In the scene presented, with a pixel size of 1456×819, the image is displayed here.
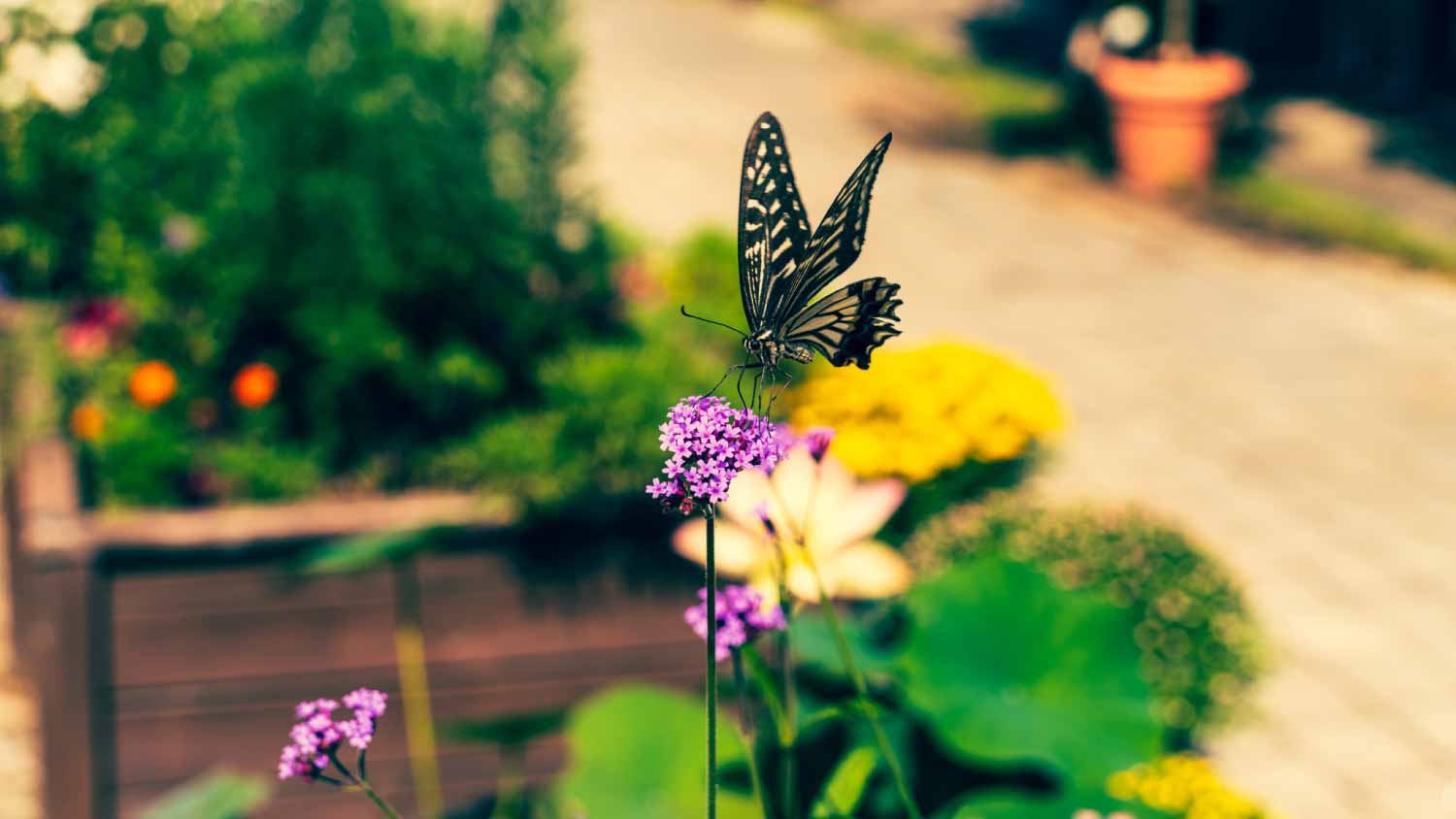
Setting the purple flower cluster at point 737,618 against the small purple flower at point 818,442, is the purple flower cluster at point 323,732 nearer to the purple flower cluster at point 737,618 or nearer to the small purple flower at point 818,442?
the purple flower cluster at point 737,618

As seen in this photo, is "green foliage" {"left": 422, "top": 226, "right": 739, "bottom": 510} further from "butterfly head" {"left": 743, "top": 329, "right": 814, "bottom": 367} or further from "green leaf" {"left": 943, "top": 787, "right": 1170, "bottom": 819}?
"butterfly head" {"left": 743, "top": 329, "right": 814, "bottom": 367}

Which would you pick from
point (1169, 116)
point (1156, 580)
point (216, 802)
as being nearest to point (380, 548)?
point (216, 802)

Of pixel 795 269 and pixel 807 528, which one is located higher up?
pixel 795 269

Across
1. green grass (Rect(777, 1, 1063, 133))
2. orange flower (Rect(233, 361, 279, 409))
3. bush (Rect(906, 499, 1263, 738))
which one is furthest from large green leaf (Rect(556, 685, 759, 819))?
green grass (Rect(777, 1, 1063, 133))

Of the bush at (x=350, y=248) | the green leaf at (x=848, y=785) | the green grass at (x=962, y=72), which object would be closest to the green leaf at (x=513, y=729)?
the green leaf at (x=848, y=785)

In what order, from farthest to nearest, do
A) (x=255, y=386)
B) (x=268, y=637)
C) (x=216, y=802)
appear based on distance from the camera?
(x=255, y=386) < (x=268, y=637) < (x=216, y=802)

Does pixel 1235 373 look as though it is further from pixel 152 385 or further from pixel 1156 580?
pixel 152 385

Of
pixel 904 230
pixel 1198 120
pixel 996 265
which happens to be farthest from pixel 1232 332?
pixel 1198 120
